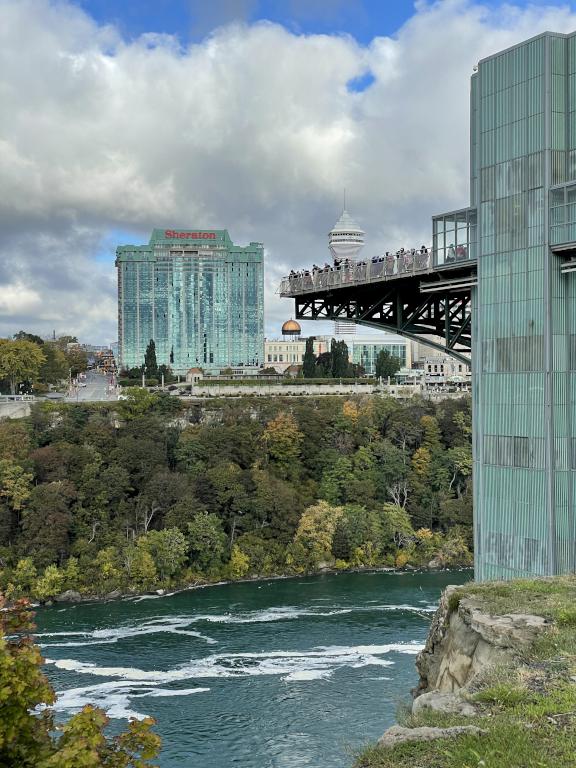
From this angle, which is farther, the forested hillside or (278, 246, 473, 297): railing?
the forested hillside

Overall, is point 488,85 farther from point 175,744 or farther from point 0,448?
point 0,448

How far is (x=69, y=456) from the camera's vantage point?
1761 inches

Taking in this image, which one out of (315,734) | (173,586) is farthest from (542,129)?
(173,586)

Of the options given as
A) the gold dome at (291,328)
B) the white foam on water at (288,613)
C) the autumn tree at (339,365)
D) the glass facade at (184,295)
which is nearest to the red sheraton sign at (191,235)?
the glass facade at (184,295)

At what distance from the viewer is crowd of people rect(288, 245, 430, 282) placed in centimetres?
A: 1564

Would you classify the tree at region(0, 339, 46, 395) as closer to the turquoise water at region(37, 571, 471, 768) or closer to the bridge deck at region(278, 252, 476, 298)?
the turquoise water at region(37, 571, 471, 768)

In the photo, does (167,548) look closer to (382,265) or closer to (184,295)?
(382,265)

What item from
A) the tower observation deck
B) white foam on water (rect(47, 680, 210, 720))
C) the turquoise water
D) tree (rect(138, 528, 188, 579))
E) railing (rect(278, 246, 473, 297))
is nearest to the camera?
the tower observation deck

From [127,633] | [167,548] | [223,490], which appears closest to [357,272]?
[127,633]

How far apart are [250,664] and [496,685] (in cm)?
Result: 2137

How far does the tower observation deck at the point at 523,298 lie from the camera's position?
42.9 ft

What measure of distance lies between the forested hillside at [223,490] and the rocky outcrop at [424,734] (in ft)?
109

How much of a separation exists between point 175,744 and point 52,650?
9.99m

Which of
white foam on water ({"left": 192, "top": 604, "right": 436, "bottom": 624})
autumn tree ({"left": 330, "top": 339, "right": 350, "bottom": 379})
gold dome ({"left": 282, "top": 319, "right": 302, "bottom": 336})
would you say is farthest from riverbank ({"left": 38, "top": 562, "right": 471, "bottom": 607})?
gold dome ({"left": 282, "top": 319, "right": 302, "bottom": 336})
